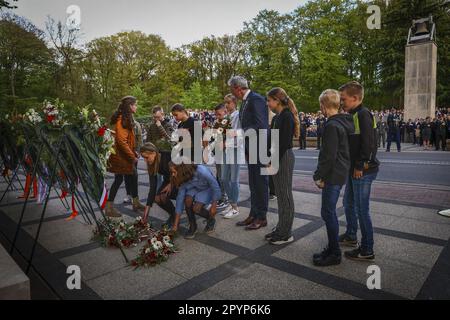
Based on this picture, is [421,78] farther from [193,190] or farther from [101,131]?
[101,131]

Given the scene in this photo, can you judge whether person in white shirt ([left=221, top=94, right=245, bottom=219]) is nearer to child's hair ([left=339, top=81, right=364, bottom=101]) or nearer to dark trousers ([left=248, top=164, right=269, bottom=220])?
dark trousers ([left=248, top=164, right=269, bottom=220])

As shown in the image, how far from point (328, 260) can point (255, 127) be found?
2.19 meters

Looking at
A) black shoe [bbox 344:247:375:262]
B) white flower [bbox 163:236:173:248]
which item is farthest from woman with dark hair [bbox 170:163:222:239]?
black shoe [bbox 344:247:375:262]

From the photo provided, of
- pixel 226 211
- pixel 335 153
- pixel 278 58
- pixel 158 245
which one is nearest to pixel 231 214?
pixel 226 211

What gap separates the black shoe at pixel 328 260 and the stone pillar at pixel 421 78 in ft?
78.0

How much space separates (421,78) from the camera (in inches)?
947

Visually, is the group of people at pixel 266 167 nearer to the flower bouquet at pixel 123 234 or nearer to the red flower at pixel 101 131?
the flower bouquet at pixel 123 234

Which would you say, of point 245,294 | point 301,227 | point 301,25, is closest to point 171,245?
point 245,294

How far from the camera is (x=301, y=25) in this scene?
126 ft

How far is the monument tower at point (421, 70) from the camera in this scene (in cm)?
2369

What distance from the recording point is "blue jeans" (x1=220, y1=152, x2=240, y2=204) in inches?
234

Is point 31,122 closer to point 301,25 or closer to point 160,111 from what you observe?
point 160,111

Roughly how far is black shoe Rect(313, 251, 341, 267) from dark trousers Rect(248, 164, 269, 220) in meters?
1.52

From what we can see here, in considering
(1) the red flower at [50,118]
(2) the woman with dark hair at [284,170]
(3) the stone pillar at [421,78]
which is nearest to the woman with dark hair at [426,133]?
(3) the stone pillar at [421,78]
